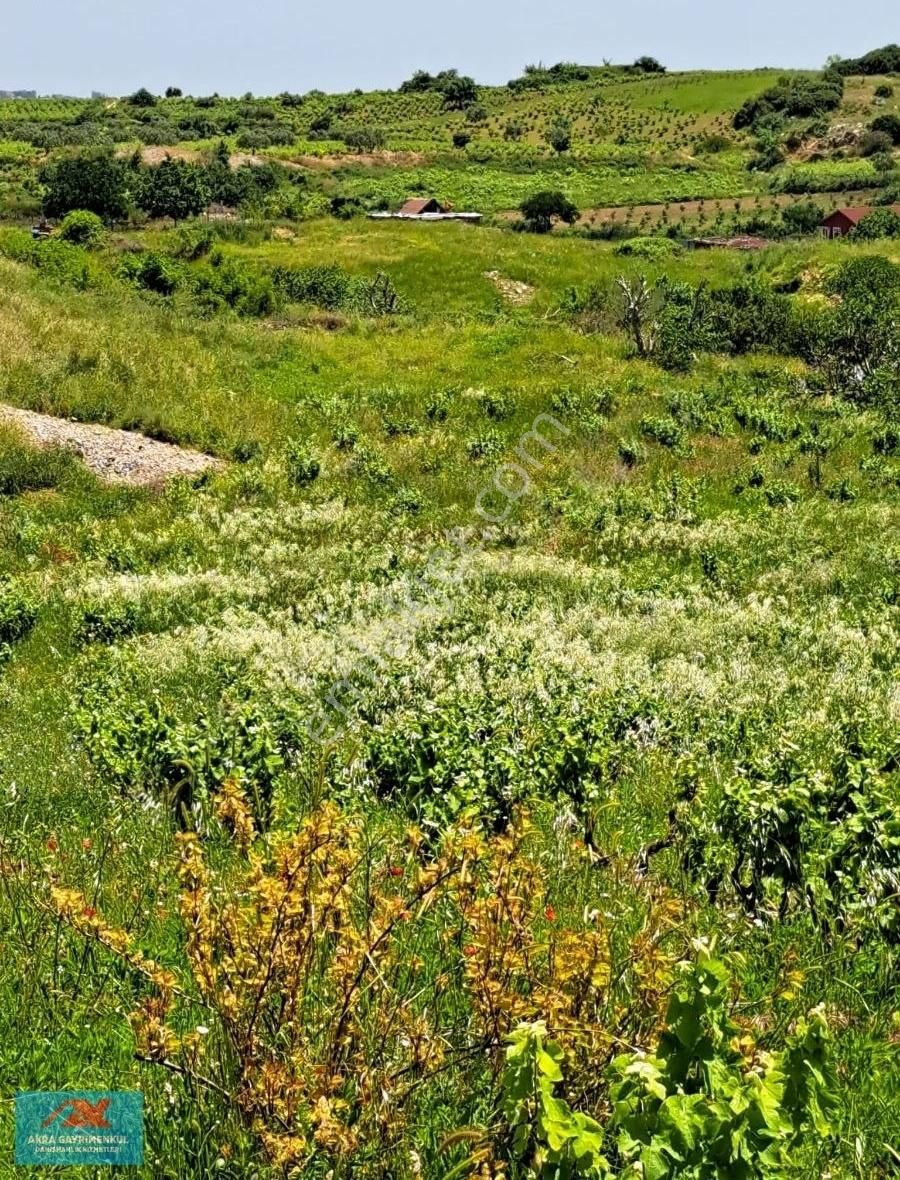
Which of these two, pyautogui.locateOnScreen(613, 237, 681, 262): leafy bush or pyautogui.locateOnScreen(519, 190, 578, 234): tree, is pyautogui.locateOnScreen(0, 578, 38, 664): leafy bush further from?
pyautogui.locateOnScreen(519, 190, 578, 234): tree

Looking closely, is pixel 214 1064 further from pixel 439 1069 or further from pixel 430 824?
pixel 430 824

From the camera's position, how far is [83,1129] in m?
2.96

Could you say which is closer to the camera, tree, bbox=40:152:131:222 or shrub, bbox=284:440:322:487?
shrub, bbox=284:440:322:487

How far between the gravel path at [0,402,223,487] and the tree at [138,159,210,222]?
37.3 metres

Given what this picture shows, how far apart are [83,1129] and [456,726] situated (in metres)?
3.99

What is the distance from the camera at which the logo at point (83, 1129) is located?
290 cm

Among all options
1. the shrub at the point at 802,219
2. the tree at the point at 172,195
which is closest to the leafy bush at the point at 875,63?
the shrub at the point at 802,219

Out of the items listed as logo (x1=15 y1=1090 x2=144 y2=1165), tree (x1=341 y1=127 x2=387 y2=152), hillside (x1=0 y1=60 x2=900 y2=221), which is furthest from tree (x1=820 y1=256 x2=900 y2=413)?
tree (x1=341 y1=127 x2=387 y2=152)

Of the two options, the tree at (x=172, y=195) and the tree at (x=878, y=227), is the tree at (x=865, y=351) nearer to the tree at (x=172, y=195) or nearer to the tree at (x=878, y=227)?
the tree at (x=878, y=227)

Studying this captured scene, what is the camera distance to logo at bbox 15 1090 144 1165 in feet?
9.52

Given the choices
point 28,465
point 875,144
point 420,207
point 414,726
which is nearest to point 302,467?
point 28,465

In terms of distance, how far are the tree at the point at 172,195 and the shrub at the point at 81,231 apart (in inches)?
494

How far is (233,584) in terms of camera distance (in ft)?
44.2

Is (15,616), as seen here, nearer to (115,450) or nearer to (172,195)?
(115,450)
